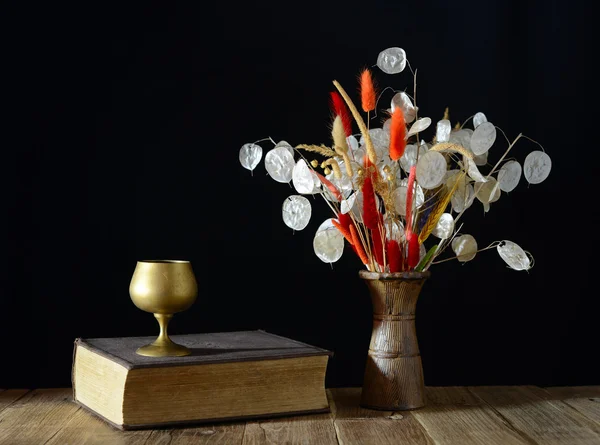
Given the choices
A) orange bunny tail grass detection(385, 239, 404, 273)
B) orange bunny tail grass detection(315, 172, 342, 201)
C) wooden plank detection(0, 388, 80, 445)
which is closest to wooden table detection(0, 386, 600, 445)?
wooden plank detection(0, 388, 80, 445)

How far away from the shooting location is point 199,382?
48.4 inches

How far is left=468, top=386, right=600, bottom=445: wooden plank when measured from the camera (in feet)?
3.97

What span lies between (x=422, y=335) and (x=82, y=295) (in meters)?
→ 0.64

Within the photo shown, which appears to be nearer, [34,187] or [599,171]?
[34,187]

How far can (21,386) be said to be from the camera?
1.55m

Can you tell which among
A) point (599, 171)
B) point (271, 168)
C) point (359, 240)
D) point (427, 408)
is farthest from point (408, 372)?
point (599, 171)

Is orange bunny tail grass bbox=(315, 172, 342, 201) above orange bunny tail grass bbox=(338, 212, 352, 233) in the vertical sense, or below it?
above

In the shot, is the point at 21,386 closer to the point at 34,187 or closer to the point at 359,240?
the point at 34,187

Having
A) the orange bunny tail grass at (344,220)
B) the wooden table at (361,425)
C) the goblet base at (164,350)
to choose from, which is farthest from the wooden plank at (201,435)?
the orange bunny tail grass at (344,220)

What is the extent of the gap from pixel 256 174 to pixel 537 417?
66 centimetres

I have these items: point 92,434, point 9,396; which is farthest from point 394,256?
point 9,396

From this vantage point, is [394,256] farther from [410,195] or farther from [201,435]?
[201,435]

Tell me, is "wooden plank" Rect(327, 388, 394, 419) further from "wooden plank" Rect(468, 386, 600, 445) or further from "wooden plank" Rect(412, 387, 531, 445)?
"wooden plank" Rect(468, 386, 600, 445)

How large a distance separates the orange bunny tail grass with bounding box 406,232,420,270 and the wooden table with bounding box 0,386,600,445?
234 millimetres
